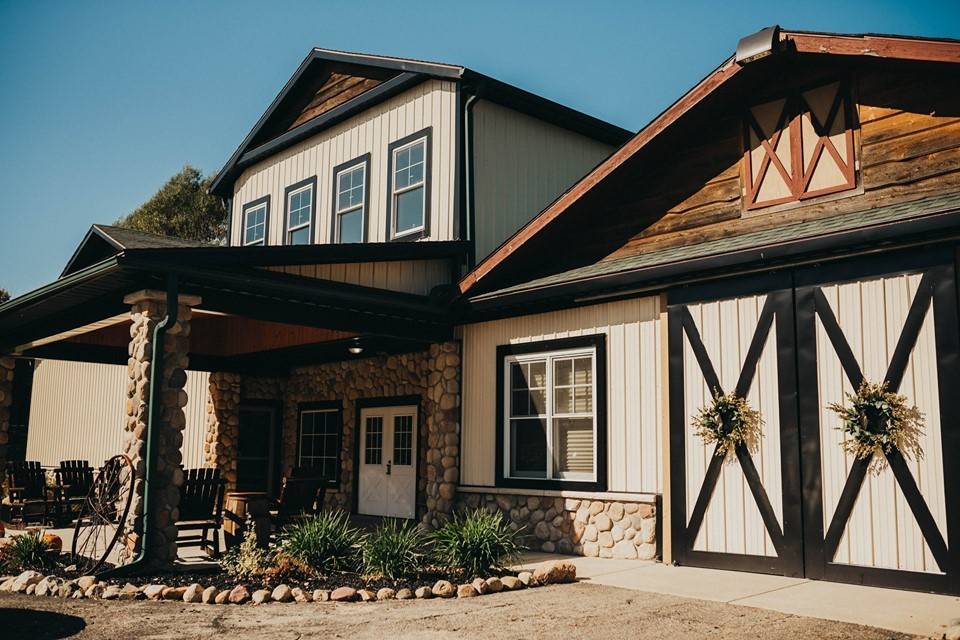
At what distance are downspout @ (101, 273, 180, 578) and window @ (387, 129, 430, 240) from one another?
5344 millimetres

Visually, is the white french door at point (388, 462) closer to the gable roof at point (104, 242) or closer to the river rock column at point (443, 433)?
the river rock column at point (443, 433)

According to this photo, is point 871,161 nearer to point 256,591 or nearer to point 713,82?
point 713,82

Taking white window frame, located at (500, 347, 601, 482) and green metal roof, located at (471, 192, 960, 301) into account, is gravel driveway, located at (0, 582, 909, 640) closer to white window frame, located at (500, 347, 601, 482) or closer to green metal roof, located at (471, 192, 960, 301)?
white window frame, located at (500, 347, 601, 482)

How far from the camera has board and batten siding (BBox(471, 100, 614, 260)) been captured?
517 inches

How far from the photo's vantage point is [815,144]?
8781 mm

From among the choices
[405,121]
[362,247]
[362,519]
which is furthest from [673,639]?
[405,121]

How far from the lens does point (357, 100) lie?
48.2 ft

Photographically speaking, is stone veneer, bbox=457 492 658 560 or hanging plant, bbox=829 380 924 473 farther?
stone veneer, bbox=457 492 658 560

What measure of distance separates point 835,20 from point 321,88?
9.73 metres

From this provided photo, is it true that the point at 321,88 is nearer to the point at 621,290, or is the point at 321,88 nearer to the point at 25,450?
the point at 621,290

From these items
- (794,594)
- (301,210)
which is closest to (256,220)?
(301,210)

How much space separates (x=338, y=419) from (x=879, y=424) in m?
9.92

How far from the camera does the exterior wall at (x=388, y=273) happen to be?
10.3 m

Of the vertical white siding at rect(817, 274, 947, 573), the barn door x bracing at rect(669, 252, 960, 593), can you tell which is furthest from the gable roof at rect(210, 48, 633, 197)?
the vertical white siding at rect(817, 274, 947, 573)
